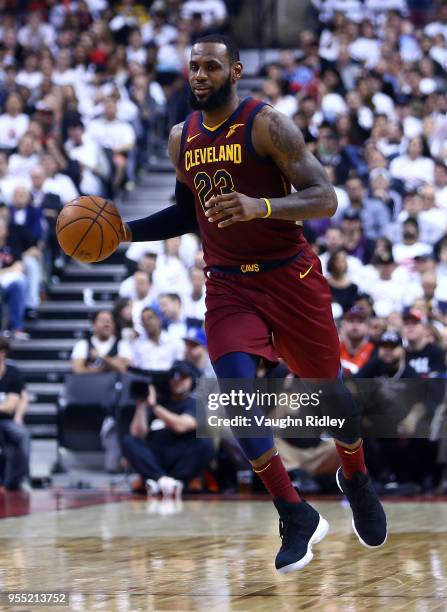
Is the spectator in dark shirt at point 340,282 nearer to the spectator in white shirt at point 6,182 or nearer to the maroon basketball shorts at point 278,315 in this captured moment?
the spectator in white shirt at point 6,182

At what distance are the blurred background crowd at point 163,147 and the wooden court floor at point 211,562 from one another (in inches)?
78.8

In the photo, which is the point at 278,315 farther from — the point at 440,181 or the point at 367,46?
the point at 367,46

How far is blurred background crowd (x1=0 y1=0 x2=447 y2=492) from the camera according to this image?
1098 cm

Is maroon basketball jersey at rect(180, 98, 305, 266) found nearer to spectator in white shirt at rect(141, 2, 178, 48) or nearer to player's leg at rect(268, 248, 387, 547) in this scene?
player's leg at rect(268, 248, 387, 547)

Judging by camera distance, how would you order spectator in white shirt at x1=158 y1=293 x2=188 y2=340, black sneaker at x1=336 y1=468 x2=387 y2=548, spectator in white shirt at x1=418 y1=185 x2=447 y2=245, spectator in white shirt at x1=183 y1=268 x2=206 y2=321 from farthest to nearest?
spectator in white shirt at x1=418 y1=185 x2=447 y2=245 → spectator in white shirt at x1=183 y1=268 x2=206 y2=321 → spectator in white shirt at x1=158 y1=293 x2=188 y2=340 → black sneaker at x1=336 y1=468 x2=387 y2=548

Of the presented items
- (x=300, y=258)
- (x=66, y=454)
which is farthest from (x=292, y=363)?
(x=66, y=454)

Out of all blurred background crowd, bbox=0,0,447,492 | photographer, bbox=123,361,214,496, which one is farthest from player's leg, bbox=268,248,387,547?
photographer, bbox=123,361,214,496

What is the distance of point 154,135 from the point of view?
17.6 metres

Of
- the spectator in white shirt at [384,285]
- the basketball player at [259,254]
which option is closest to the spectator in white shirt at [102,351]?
the spectator in white shirt at [384,285]

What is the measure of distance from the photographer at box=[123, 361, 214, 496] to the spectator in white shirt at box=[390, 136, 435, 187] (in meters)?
5.03

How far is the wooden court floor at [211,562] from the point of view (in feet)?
16.6

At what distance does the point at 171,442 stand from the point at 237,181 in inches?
224

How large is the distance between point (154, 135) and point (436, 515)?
10.0m

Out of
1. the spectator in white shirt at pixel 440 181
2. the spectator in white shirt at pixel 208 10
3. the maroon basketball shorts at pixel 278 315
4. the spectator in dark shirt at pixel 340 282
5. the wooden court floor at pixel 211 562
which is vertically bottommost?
the wooden court floor at pixel 211 562
